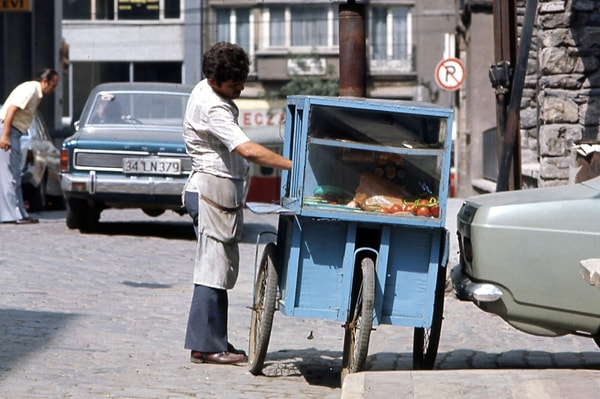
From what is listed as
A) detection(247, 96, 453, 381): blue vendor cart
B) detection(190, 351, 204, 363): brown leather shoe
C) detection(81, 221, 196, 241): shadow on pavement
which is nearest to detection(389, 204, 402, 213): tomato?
detection(247, 96, 453, 381): blue vendor cart

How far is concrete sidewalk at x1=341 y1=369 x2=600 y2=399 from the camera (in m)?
6.13

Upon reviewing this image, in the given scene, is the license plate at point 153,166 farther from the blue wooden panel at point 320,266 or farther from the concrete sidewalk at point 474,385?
the concrete sidewalk at point 474,385

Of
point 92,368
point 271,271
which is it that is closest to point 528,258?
point 271,271

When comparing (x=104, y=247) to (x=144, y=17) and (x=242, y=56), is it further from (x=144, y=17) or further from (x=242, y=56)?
(x=144, y=17)

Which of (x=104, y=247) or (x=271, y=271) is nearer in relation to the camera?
(x=271, y=271)

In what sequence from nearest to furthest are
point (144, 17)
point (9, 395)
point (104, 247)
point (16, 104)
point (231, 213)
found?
point (9, 395) → point (231, 213) → point (104, 247) → point (16, 104) → point (144, 17)

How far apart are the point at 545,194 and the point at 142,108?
969 centimetres

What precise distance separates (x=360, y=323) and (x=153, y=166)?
8748 mm

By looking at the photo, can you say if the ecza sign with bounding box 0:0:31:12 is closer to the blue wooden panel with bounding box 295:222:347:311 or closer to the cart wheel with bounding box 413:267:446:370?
the cart wheel with bounding box 413:267:446:370

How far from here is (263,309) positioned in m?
7.20

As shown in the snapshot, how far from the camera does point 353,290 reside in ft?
22.8

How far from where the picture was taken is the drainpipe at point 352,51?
9.58 m

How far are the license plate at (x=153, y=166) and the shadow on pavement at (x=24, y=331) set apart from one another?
19.1 feet

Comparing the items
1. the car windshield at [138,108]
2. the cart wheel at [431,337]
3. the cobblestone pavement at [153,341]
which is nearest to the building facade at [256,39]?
the car windshield at [138,108]
